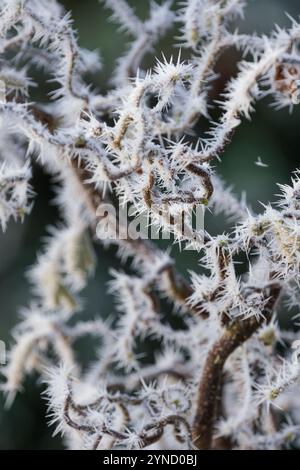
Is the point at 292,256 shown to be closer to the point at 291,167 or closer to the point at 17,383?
the point at 17,383

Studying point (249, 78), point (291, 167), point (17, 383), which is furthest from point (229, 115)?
point (291, 167)

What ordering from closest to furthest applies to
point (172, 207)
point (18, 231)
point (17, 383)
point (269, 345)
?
point (172, 207), point (269, 345), point (17, 383), point (18, 231)

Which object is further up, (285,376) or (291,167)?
(291,167)

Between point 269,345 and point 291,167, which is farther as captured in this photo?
point 291,167

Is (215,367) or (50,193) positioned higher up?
(50,193)

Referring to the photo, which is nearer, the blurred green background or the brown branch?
the brown branch

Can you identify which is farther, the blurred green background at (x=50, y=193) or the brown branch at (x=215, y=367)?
the blurred green background at (x=50, y=193)

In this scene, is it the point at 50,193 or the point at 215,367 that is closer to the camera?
the point at 215,367
